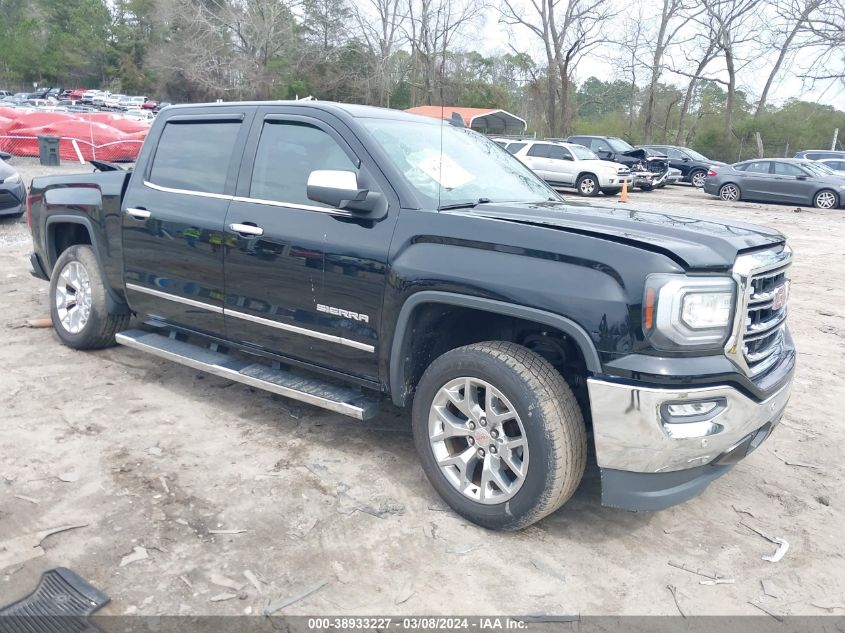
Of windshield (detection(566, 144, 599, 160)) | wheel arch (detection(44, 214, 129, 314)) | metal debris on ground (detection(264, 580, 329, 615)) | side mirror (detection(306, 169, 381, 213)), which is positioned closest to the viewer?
metal debris on ground (detection(264, 580, 329, 615))

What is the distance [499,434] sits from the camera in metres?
3.20

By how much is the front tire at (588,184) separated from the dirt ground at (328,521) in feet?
53.6

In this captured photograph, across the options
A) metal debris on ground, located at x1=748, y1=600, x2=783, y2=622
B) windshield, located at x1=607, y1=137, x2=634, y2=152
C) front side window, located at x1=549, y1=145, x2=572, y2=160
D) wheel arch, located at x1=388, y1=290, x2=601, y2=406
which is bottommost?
metal debris on ground, located at x1=748, y1=600, x2=783, y2=622

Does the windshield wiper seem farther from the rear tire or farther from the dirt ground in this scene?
the rear tire

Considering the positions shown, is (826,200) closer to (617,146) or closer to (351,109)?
(617,146)

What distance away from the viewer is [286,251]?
388 centimetres

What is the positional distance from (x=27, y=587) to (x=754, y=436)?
3.12 m

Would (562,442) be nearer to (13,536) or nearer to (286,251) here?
(286,251)

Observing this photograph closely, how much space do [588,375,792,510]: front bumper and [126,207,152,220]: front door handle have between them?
125 inches

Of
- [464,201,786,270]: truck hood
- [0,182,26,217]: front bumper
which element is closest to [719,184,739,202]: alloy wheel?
[0,182,26,217]: front bumper

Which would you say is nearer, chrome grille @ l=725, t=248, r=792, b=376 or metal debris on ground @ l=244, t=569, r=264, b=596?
metal debris on ground @ l=244, t=569, r=264, b=596

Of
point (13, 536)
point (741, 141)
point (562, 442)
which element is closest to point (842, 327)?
point (562, 442)

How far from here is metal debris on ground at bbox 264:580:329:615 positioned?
273 centimetres

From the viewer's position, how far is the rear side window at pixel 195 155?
172 inches
